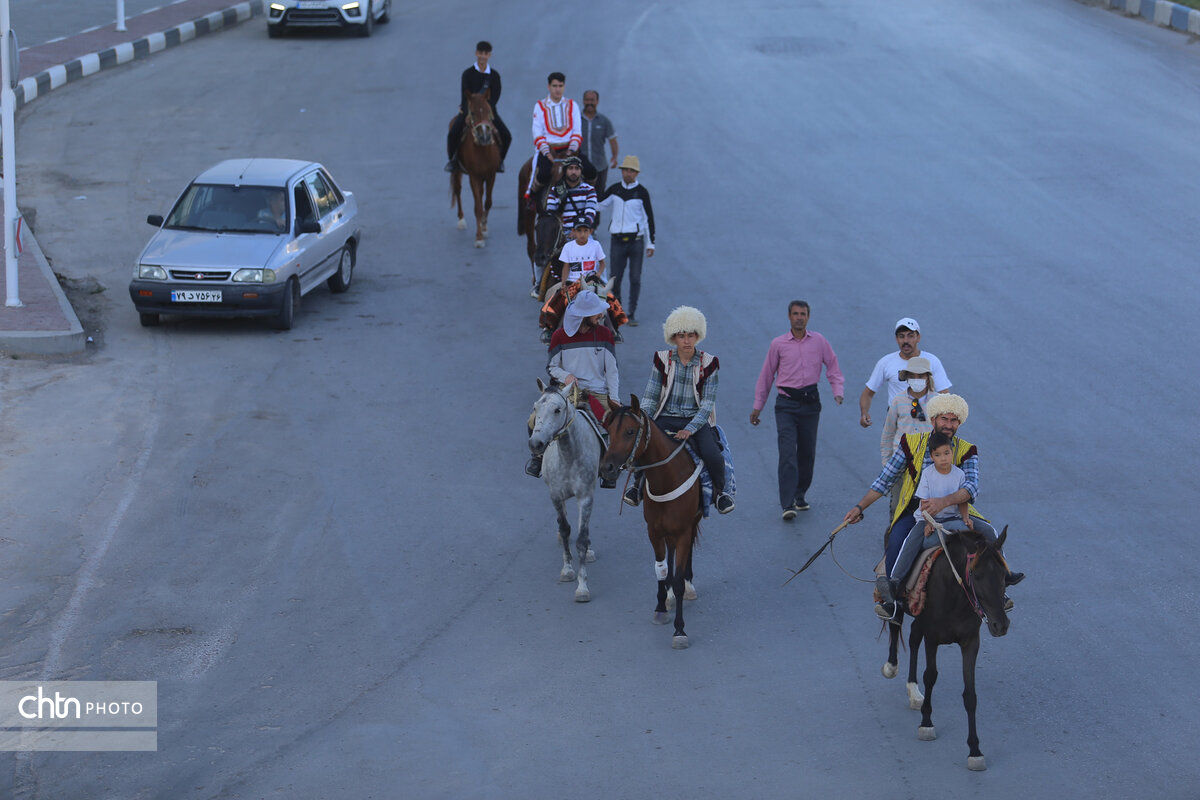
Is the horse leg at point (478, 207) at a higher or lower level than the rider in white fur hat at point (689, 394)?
→ lower

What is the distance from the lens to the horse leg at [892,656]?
8.81 metres

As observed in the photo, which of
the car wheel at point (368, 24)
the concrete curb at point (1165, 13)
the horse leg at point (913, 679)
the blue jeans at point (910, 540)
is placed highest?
the concrete curb at point (1165, 13)

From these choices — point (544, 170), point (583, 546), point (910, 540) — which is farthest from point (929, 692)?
point (544, 170)

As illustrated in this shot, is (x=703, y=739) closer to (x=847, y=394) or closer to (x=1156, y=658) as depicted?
(x=1156, y=658)

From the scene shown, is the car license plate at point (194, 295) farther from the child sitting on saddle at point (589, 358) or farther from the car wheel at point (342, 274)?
the child sitting on saddle at point (589, 358)

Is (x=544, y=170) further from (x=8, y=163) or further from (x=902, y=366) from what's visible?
(x=902, y=366)

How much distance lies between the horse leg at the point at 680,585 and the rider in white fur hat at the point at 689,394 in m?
0.47

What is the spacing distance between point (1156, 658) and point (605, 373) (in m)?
4.70

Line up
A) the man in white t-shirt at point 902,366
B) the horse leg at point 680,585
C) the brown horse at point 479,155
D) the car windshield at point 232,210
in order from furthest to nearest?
the brown horse at point 479,155
the car windshield at point 232,210
the man in white t-shirt at point 902,366
the horse leg at point 680,585

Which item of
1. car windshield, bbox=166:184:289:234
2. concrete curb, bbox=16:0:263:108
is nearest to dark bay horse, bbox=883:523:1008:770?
car windshield, bbox=166:184:289:234

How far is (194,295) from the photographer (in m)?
15.9

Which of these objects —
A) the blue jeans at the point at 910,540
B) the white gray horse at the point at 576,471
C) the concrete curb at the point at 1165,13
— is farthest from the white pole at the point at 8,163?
the concrete curb at the point at 1165,13

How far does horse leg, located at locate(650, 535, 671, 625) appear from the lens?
9812 millimetres

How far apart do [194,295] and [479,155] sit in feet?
16.7
